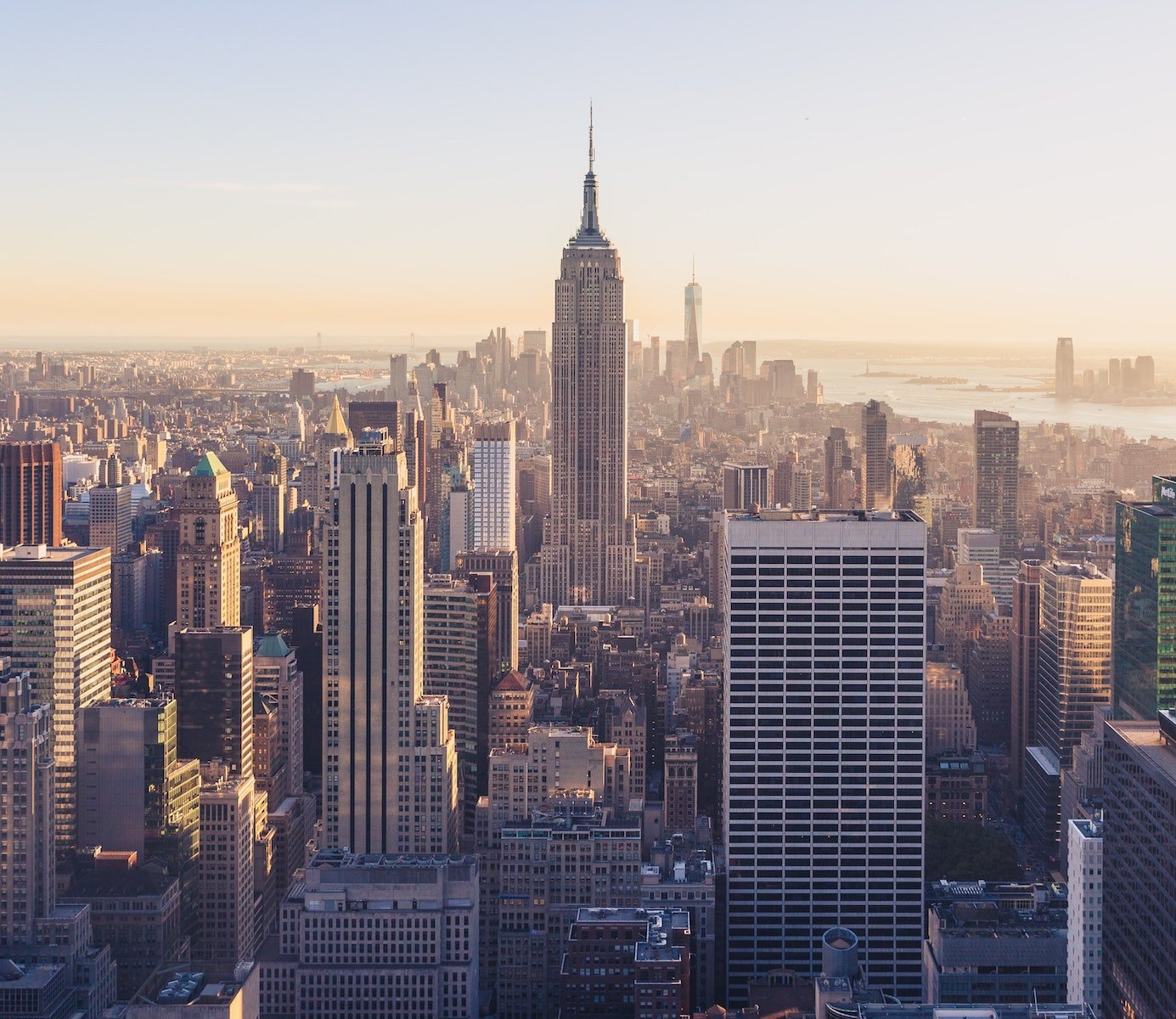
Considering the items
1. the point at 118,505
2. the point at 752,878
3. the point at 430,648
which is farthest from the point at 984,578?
the point at 118,505

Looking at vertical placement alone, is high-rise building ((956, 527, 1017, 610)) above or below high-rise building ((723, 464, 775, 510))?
below

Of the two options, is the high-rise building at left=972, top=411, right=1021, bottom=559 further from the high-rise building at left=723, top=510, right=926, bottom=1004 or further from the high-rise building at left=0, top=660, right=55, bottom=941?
the high-rise building at left=0, top=660, right=55, bottom=941

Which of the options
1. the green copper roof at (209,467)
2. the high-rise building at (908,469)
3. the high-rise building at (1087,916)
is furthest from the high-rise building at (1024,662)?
Result: the green copper roof at (209,467)

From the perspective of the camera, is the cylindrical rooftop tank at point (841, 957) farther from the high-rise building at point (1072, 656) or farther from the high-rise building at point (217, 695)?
the high-rise building at point (217, 695)

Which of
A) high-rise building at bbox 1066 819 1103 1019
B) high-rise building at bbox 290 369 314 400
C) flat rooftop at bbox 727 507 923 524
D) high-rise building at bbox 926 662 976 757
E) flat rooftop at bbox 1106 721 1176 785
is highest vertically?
high-rise building at bbox 290 369 314 400

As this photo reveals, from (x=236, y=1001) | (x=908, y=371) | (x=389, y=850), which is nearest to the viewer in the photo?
(x=236, y=1001)

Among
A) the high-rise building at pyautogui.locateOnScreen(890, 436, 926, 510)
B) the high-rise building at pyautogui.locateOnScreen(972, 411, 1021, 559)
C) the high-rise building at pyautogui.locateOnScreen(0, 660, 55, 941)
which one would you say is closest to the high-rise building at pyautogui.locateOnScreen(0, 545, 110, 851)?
the high-rise building at pyautogui.locateOnScreen(0, 660, 55, 941)

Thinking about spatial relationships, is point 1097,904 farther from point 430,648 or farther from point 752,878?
point 430,648
